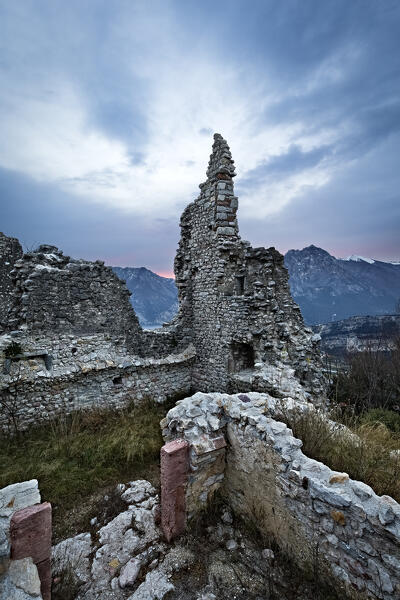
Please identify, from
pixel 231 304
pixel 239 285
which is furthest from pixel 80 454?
pixel 239 285

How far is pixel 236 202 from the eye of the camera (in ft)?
28.6

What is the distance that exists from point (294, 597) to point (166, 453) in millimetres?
1914

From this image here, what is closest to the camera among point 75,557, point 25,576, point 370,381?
point 25,576

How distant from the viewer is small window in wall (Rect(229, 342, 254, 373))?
8641mm

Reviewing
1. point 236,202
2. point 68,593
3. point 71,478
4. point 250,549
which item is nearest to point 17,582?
point 68,593

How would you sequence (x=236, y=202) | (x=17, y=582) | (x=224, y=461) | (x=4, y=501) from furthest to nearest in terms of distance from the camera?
(x=236, y=202), (x=224, y=461), (x=4, y=501), (x=17, y=582)

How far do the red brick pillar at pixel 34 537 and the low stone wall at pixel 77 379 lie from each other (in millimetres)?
4483

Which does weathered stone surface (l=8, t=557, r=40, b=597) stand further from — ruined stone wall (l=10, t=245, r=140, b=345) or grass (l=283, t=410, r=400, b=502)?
ruined stone wall (l=10, t=245, r=140, b=345)

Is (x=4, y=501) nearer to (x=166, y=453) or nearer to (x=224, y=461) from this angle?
(x=166, y=453)

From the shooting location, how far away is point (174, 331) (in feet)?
31.0

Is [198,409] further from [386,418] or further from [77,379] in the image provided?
[386,418]

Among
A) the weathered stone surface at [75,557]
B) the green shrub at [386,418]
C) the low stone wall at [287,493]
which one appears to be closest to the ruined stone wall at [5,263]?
the weathered stone surface at [75,557]

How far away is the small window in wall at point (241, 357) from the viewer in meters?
8.64

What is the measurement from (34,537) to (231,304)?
21.4 ft
